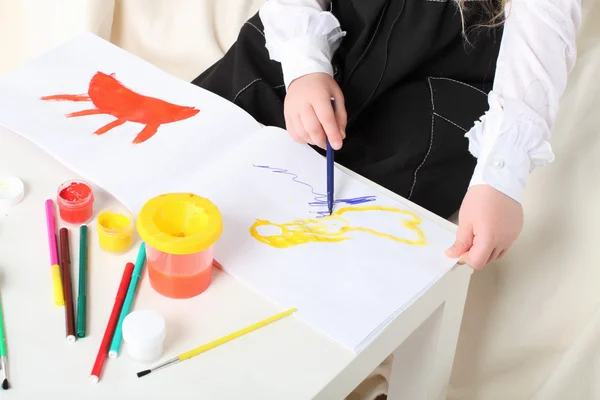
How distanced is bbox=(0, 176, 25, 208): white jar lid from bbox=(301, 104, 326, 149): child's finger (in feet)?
0.95

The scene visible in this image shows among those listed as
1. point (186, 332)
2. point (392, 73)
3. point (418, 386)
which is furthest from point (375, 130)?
point (186, 332)

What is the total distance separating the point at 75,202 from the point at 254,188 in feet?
0.55

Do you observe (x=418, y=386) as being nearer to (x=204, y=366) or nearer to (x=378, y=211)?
(x=378, y=211)

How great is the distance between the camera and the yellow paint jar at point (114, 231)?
61 cm

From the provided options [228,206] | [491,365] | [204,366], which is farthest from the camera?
[491,365]

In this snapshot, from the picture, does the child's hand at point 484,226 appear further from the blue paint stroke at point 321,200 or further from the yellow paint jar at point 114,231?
the yellow paint jar at point 114,231

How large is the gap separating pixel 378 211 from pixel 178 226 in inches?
8.0

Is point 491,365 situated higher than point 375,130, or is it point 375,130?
point 375,130

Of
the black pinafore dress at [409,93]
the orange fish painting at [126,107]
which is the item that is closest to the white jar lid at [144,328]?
the orange fish painting at [126,107]

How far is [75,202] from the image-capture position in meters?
0.64

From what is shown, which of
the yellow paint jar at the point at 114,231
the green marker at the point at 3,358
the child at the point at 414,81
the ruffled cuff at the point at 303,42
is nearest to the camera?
the green marker at the point at 3,358

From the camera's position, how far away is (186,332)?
56 cm

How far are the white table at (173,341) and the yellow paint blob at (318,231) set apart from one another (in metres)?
0.05

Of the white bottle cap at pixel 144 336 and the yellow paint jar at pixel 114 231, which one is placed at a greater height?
the yellow paint jar at pixel 114 231
